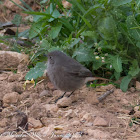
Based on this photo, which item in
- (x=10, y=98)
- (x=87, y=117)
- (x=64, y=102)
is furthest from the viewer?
(x=10, y=98)

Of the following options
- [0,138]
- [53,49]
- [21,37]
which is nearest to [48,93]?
[53,49]

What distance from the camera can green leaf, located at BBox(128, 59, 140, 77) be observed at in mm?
4238

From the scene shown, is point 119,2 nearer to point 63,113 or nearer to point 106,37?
point 106,37

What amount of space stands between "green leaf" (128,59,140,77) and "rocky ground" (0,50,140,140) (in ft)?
0.91

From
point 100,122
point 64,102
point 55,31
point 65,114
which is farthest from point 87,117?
point 55,31

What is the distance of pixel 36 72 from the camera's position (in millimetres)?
4441

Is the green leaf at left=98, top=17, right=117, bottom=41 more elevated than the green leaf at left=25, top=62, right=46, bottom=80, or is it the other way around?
the green leaf at left=98, top=17, right=117, bottom=41

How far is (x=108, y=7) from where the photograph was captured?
14.5ft

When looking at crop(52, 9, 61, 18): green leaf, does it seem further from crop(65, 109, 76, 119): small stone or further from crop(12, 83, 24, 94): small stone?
crop(65, 109, 76, 119): small stone

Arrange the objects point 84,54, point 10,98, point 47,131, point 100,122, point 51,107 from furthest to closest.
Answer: point 84,54 < point 10,98 < point 51,107 < point 100,122 < point 47,131

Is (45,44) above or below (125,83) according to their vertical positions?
above

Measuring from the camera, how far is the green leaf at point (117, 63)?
4.11m

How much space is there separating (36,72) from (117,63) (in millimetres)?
1345

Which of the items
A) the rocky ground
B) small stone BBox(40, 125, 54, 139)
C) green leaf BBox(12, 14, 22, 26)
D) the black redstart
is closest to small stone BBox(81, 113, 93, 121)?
the rocky ground
